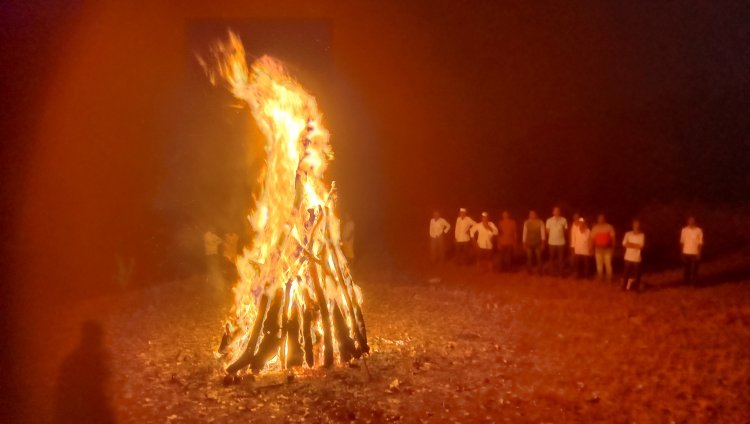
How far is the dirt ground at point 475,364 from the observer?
824 cm

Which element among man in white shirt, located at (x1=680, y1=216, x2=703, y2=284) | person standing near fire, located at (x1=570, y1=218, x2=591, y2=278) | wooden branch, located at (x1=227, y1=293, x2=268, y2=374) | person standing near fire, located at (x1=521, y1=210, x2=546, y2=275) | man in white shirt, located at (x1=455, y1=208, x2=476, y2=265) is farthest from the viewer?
man in white shirt, located at (x1=455, y1=208, x2=476, y2=265)

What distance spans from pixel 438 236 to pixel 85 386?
44.8 feet

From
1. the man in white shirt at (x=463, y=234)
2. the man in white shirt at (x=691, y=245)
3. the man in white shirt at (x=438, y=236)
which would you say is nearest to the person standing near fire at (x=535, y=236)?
the man in white shirt at (x=463, y=234)

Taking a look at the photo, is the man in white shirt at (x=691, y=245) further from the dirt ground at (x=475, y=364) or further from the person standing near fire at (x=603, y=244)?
the person standing near fire at (x=603, y=244)

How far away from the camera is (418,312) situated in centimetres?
1372

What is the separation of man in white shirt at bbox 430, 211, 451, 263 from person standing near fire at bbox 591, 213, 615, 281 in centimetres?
530

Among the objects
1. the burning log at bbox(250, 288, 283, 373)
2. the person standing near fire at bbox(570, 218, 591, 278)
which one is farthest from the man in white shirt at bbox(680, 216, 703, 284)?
the burning log at bbox(250, 288, 283, 373)

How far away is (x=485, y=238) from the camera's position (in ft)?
63.3

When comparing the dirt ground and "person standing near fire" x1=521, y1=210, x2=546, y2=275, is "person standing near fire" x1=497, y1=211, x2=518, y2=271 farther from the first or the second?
the dirt ground

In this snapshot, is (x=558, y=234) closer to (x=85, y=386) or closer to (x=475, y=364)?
(x=475, y=364)

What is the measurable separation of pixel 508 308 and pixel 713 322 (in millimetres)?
4069

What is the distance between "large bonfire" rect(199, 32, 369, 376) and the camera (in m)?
9.91

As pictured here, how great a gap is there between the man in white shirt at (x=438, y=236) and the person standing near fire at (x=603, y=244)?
209 inches

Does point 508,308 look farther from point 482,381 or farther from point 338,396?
point 338,396
